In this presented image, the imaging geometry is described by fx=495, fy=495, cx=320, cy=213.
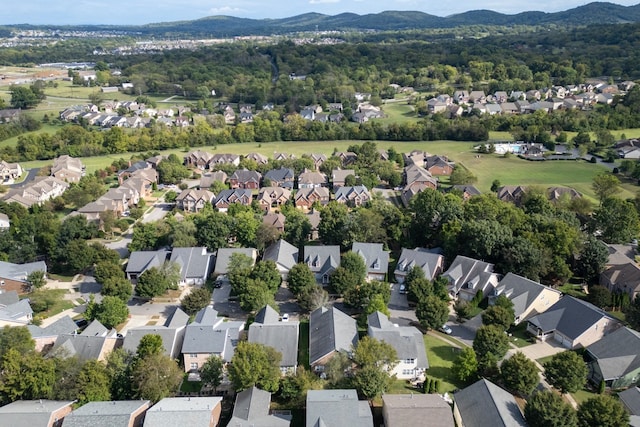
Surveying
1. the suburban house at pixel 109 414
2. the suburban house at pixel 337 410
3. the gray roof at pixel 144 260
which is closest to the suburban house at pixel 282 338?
the suburban house at pixel 337 410

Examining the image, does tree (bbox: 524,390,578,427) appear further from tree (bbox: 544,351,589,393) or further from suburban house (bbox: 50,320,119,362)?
suburban house (bbox: 50,320,119,362)

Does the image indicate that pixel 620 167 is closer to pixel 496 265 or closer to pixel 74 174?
pixel 496 265

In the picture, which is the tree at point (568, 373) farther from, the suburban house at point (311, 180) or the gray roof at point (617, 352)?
the suburban house at point (311, 180)

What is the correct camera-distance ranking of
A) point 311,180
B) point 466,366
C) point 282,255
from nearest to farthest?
point 466,366 → point 282,255 → point 311,180

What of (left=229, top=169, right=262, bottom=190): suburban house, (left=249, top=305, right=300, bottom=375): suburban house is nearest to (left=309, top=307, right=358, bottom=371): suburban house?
(left=249, top=305, right=300, bottom=375): suburban house

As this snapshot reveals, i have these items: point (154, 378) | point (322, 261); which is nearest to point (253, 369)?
point (154, 378)

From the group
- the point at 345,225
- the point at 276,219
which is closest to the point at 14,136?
the point at 276,219

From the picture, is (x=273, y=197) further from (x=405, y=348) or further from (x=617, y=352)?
(x=617, y=352)
